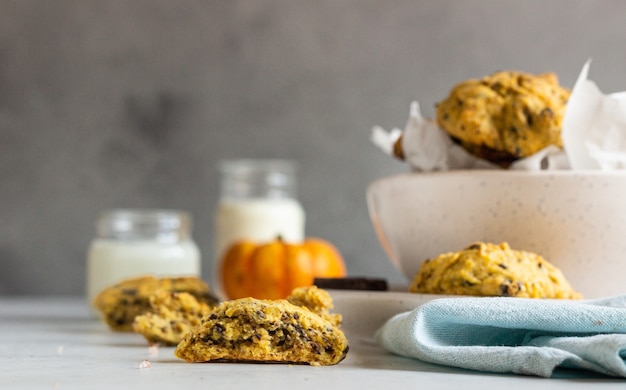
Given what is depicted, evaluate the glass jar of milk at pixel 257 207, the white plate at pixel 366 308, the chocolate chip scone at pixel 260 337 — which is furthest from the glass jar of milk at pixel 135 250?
the chocolate chip scone at pixel 260 337

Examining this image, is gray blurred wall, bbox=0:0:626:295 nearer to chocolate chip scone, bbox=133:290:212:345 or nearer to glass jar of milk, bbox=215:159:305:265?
glass jar of milk, bbox=215:159:305:265

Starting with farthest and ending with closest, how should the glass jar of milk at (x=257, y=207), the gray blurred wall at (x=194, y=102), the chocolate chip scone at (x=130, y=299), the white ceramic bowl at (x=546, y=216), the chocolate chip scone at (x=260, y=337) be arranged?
the gray blurred wall at (x=194, y=102)
the glass jar of milk at (x=257, y=207)
the chocolate chip scone at (x=130, y=299)
the white ceramic bowl at (x=546, y=216)
the chocolate chip scone at (x=260, y=337)

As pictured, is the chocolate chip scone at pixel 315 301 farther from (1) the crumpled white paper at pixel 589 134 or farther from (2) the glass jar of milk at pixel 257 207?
(2) the glass jar of milk at pixel 257 207

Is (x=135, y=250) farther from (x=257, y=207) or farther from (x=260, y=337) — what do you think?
(x=260, y=337)

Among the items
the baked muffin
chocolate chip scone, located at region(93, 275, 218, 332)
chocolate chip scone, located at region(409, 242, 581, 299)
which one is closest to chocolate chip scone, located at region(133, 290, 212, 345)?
chocolate chip scone, located at region(93, 275, 218, 332)

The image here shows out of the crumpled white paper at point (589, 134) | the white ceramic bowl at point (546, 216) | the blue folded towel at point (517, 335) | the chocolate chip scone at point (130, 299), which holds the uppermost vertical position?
the crumpled white paper at point (589, 134)

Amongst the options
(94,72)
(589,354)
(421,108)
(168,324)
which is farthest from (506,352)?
(94,72)
